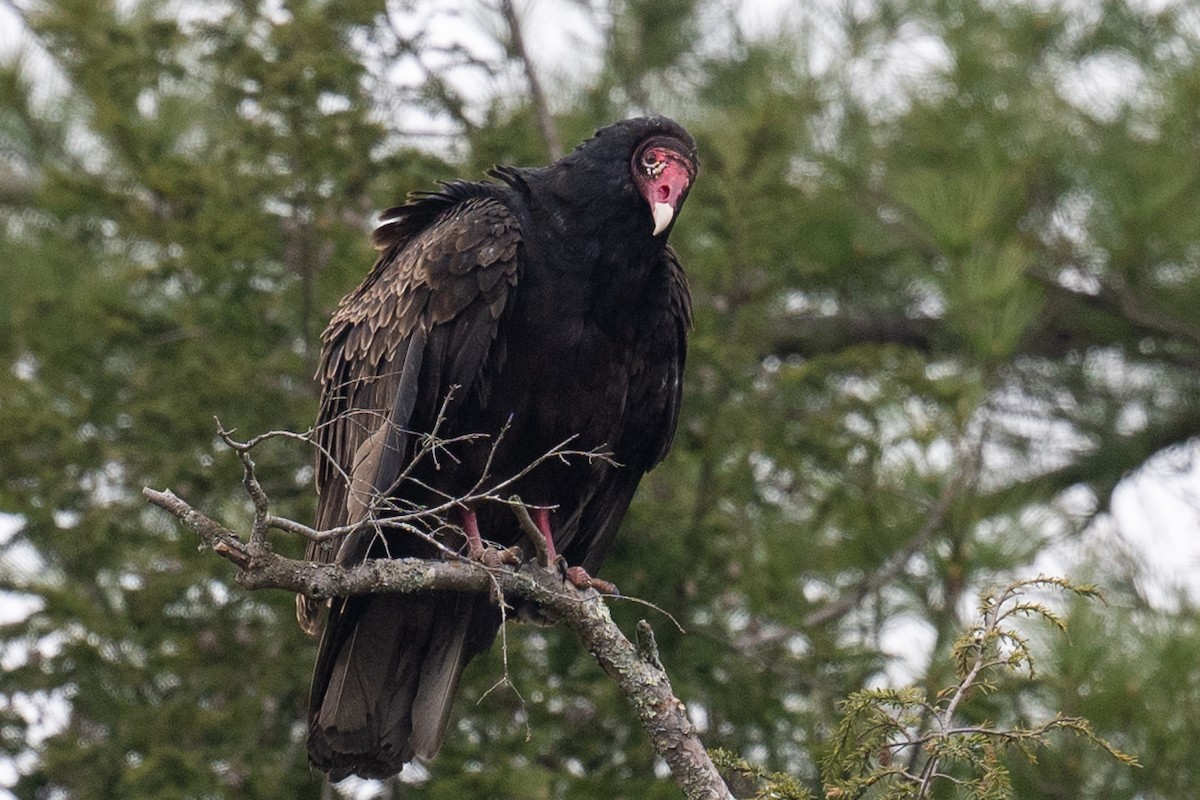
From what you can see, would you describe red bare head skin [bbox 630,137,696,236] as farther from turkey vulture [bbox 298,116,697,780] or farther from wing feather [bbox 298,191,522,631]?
wing feather [bbox 298,191,522,631]

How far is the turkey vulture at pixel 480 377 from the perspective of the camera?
389 centimetres

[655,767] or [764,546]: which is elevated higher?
[764,546]

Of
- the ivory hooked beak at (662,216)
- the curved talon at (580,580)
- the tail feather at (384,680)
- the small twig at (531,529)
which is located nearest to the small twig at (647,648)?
the small twig at (531,529)

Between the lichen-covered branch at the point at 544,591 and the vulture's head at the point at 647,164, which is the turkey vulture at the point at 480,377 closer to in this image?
the vulture's head at the point at 647,164

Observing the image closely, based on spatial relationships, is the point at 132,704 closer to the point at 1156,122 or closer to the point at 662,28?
the point at 662,28

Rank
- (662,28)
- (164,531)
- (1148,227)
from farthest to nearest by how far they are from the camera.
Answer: (662,28) < (1148,227) < (164,531)

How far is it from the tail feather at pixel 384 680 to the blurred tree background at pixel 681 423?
2.25 ft

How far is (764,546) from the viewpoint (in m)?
5.80

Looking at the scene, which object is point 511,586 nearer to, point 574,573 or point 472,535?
point 574,573

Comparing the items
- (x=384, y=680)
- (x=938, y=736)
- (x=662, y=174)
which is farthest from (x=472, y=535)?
(x=938, y=736)

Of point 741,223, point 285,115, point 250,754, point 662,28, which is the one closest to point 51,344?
point 285,115

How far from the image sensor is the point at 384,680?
13.2 ft

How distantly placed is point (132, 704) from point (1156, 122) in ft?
13.3

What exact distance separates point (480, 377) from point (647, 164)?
662mm
